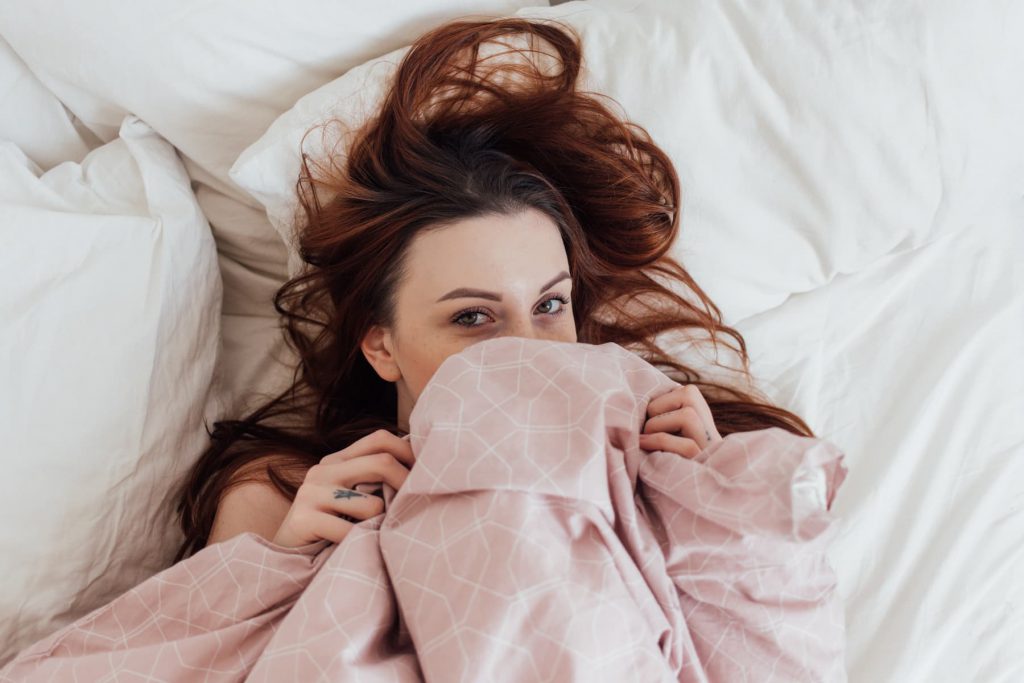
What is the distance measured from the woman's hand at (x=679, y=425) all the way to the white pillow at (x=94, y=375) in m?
0.66

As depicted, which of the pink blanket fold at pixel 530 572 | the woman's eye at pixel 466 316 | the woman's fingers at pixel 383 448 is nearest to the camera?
the pink blanket fold at pixel 530 572

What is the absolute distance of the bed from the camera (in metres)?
1.08

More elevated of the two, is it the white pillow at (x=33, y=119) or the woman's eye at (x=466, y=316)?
the white pillow at (x=33, y=119)

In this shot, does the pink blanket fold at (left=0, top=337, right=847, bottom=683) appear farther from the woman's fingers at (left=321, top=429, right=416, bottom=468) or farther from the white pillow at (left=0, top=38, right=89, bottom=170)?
the white pillow at (left=0, top=38, right=89, bottom=170)

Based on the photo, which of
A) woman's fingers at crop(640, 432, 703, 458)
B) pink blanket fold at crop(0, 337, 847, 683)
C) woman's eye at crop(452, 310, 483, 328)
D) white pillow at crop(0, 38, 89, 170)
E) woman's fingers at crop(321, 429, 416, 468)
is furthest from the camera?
white pillow at crop(0, 38, 89, 170)

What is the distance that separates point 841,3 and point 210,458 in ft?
3.53

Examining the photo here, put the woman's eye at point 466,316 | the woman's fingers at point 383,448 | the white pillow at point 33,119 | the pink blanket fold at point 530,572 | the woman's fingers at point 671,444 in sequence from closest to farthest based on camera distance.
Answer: the pink blanket fold at point 530,572
the woman's fingers at point 671,444
the woman's fingers at point 383,448
the woman's eye at point 466,316
the white pillow at point 33,119

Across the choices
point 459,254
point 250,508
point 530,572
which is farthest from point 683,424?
point 250,508

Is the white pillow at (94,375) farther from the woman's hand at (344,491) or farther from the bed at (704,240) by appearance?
the woman's hand at (344,491)

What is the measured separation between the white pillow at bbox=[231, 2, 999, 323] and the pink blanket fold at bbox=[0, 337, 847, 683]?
430mm

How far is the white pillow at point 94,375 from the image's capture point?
1.03 metres

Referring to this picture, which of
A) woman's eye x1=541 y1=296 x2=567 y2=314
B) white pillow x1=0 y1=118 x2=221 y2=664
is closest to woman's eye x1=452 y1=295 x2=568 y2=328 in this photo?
woman's eye x1=541 y1=296 x2=567 y2=314

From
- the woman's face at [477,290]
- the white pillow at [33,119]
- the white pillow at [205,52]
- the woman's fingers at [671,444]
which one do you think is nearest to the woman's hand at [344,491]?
the woman's face at [477,290]

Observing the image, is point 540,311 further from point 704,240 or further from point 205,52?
point 205,52
